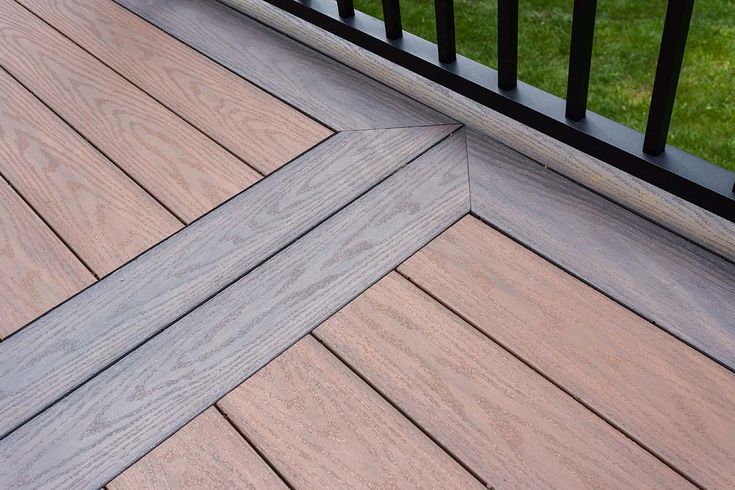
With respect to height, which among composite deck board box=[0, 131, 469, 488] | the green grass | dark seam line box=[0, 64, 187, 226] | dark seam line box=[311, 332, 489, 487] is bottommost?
the green grass

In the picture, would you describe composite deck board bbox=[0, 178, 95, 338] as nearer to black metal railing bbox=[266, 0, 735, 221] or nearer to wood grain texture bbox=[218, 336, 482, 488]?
wood grain texture bbox=[218, 336, 482, 488]

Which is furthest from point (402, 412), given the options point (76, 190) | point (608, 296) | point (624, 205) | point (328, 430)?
point (76, 190)

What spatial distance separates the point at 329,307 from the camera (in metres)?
1.22

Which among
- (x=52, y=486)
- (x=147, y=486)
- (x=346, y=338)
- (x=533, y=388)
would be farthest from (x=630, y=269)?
(x=52, y=486)

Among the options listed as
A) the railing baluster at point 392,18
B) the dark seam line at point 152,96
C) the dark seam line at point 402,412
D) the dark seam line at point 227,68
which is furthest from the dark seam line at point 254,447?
the railing baluster at point 392,18

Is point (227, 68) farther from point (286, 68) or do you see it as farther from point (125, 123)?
point (125, 123)

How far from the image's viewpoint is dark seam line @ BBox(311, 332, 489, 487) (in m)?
1.02

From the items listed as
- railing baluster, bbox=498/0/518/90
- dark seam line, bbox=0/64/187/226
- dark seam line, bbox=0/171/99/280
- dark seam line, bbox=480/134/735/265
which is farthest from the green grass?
dark seam line, bbox=0/171/99/280

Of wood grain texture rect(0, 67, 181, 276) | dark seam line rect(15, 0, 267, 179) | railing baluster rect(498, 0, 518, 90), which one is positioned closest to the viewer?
railing baluster rect(498, 0, 518, 90)

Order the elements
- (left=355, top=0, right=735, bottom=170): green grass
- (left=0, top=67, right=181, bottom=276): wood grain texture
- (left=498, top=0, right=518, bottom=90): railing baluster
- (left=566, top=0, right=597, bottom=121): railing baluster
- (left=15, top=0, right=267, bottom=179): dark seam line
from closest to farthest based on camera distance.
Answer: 1. (left=566, top=0, right=597, bottom=121): railing baluster
2. (left=498, top=0, right=518, bottom=90): railing baluster
3. (left=0, top=67, right=181, bottom=276): wood grain texture
4. (left=15, top=0, right=267, bottom=179): dark seam line
5. (left=355, top=0, right=735, bottom=170): green grass

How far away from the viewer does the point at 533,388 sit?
3.57ft

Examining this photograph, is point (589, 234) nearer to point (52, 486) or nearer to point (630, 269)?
point (630, 269)

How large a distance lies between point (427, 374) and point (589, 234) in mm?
351

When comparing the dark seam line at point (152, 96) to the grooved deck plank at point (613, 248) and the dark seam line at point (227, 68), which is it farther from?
the grooved deck plank at point (613, 248)
